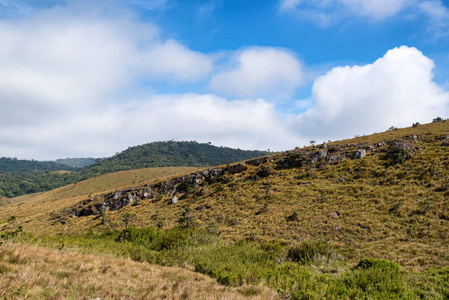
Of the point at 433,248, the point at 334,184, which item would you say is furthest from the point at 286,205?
the point at 433,248

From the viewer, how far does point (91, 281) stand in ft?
18.0

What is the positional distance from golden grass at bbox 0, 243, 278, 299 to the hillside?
1.35 m

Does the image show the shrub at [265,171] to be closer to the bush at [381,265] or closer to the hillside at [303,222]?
the hillside at [303,222]

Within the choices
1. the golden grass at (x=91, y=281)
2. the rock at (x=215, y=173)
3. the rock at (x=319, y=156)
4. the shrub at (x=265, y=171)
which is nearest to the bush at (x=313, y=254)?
the golden grass at (x=91, y=281)

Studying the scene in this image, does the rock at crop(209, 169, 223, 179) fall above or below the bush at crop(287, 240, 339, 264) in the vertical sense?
above

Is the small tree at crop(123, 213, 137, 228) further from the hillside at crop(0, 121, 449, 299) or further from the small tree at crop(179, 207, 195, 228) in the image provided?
the small tree at crop(179, 207, 195, 228)

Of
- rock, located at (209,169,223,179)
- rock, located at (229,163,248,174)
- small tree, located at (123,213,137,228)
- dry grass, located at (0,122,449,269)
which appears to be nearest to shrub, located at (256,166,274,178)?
dry grass, located at (0,122,449,269)

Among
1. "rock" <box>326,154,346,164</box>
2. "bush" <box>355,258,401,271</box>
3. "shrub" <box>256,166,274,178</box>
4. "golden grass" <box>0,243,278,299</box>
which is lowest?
"bush" <box>355,258,401,271</box>

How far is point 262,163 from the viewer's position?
42.8 metres

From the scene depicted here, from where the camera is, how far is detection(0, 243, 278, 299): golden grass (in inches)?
184

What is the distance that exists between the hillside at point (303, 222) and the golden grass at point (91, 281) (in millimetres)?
1345

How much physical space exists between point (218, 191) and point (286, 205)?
14.4 metres

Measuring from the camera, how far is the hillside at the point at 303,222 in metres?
8.53

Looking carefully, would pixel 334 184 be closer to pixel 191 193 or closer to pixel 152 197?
pixel 191 193
